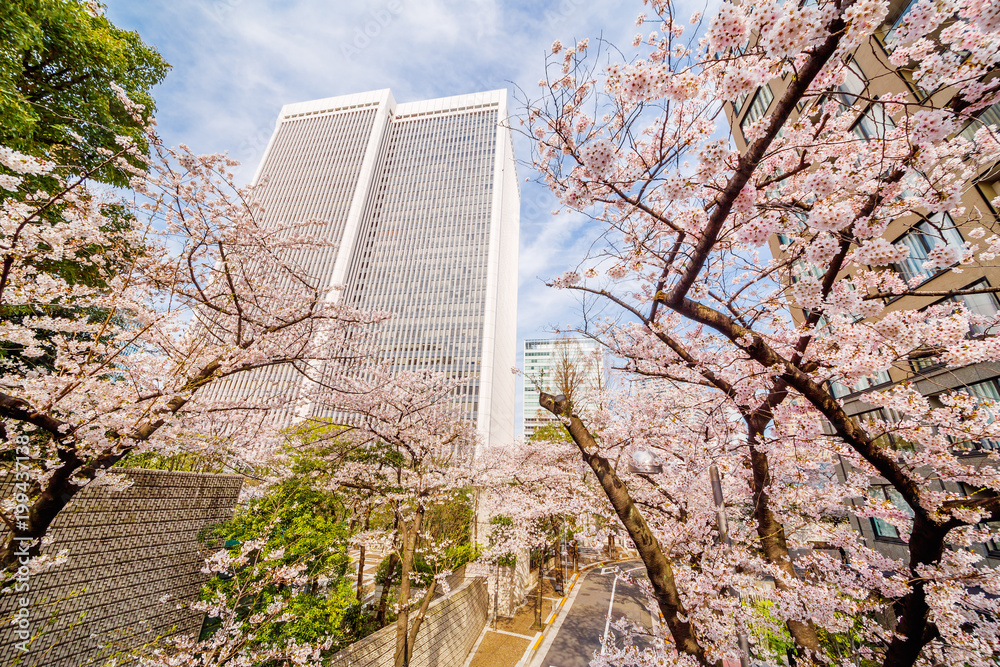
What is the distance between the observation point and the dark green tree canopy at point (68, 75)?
21.0ft

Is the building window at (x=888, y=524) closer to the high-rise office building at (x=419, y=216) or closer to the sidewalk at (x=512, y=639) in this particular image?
the sidewalk at (x=512, y=639)

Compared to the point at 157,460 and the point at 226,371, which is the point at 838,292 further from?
the point at 157,460

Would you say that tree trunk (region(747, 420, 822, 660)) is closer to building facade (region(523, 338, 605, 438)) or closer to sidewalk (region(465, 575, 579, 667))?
building facade (region(523, 338, 605, 438))

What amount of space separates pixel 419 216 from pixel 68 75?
61614 mm

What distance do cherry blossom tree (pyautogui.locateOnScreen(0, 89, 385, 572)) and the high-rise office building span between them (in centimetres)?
4600

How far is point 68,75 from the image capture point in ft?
27.4

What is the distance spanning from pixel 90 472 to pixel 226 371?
1574mm

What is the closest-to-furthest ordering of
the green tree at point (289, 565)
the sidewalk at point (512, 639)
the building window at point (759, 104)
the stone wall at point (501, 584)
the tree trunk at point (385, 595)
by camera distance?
1. the green tree at point (289, 565)
2. the tree trunk at point (385, 595)
3. the sidewalk at point (512, 639)
4. the stone wall at point (501, 584)
5. the building window at point (759, 104)

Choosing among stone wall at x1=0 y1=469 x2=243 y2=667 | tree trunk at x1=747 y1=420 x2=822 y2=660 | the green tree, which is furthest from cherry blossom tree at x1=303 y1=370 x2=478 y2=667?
tree trunk at x1=747 y1=420 x2=822 y2=660

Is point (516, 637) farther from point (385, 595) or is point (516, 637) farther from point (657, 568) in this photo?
point (657, 568)

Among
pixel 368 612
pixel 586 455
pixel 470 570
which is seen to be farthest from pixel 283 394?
pixel 470 570

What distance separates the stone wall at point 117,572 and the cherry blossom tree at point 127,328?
1.02 metres

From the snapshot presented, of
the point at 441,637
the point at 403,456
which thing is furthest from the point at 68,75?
the point at 441,637

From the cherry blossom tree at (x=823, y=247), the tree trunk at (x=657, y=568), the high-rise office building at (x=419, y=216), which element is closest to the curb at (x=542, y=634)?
the cherry blossom tree at (x=823, y=247)
